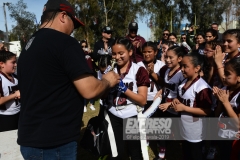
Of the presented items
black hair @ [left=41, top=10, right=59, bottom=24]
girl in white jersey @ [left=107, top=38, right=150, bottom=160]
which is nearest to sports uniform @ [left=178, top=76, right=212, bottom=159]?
girl in white jersey @ [left=107, top=38, right=150, bottom=160]

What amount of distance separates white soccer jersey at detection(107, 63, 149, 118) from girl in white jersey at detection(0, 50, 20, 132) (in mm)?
1183

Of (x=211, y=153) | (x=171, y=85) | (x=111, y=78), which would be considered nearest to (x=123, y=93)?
(x=111, y=78)

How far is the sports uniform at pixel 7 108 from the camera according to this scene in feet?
9.27

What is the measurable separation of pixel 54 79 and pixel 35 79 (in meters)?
0.12

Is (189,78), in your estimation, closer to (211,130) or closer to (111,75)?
(211,130)

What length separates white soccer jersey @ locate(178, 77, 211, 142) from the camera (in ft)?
8.30

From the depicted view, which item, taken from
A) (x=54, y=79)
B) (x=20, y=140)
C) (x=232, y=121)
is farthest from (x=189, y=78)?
(x=20, y=140)

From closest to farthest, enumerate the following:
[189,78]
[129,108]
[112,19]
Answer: [129,108] → [189,78] → [112,19]

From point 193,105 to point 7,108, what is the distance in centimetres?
224

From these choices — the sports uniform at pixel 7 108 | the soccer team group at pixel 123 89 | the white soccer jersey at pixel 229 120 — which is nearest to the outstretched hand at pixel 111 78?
the soccer team group at pixel 123 89

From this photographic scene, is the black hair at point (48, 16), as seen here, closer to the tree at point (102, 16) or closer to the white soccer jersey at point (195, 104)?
the white soccer jersey at point (195, 104)

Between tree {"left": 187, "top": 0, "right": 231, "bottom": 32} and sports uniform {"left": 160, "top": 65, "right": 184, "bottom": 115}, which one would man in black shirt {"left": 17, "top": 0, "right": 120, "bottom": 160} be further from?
tree {"left": 187, "top": 0, "right": 231, "bottom": 32}

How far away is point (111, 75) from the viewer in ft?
5.97

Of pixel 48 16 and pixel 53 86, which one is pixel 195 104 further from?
pixel 48 16
